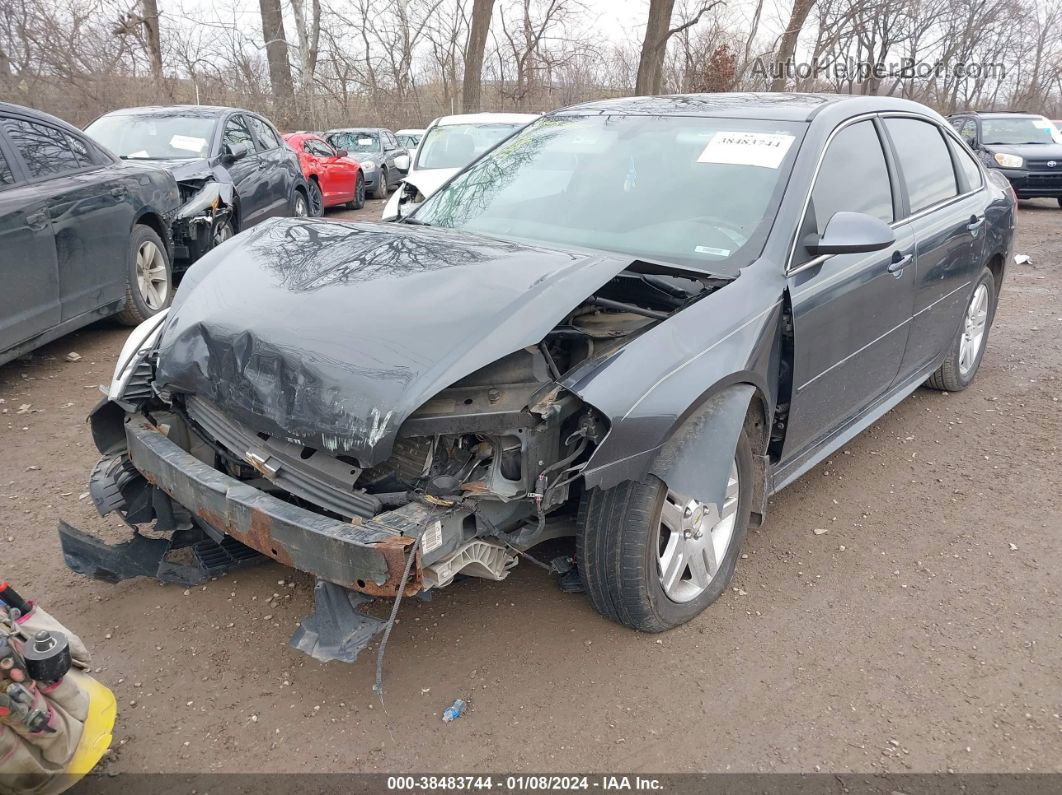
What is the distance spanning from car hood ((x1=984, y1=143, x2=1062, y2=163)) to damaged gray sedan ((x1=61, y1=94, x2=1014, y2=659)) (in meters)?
12.7

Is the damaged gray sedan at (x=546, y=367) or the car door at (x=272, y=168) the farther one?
the car door at (x=272, y=168)

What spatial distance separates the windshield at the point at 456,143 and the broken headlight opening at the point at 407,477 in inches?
281

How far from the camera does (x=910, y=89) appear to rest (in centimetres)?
3778

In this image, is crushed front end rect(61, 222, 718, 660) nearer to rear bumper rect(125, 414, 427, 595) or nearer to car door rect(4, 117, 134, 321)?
rear bumper rect(125, 414, 427, 595)

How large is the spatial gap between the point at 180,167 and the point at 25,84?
13.0 meters

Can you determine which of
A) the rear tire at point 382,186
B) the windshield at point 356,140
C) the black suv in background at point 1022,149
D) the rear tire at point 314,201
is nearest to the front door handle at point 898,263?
the rear tire at point 314,201

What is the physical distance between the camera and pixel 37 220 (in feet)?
16.1

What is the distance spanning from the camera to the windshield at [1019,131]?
14.5 metres

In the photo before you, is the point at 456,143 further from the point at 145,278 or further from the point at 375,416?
the point at 375,416

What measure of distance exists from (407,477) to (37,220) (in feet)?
12.7

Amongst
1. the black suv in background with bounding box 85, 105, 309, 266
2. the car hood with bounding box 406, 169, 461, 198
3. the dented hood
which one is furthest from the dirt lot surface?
the car hood with bounding box 406, 169, 461, 198

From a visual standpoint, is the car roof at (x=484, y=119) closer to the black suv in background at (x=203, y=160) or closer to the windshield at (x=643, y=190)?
the black suv in background at (x=203, y=160)

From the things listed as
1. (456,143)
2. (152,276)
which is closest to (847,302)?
(152,276)

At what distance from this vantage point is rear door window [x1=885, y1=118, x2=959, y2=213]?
3.93m
